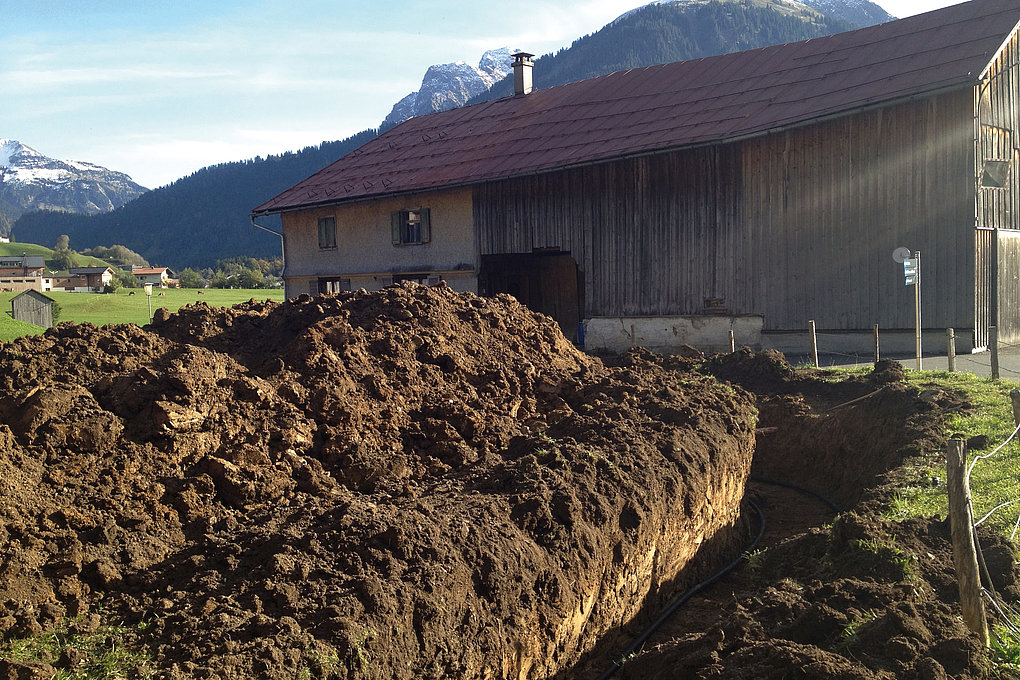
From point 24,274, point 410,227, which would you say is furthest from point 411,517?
point 24,274

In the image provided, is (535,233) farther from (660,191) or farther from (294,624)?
(294,624)

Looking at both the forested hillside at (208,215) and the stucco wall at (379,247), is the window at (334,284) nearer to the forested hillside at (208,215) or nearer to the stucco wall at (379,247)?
the stucco wall at (379,247)

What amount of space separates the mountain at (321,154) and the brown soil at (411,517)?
407ft

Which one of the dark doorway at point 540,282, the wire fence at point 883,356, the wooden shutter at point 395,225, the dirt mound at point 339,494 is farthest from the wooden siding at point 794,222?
the dirt mound at point 339,494

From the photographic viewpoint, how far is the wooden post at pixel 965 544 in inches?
157

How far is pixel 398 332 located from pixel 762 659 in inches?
219

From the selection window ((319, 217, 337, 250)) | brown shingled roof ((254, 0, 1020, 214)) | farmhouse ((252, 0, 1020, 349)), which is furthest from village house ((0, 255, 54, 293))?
farmhouse ((252, 0, 1020, 349))

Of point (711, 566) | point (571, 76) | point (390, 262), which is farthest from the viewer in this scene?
point (571, 76)

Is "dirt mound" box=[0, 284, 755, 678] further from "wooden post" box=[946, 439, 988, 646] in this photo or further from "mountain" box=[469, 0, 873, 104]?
"mountain" box=[469, 0, 873, 104]

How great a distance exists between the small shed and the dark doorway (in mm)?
23272

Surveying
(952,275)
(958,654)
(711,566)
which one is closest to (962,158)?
(952,275)

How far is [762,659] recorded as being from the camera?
4.12 metres

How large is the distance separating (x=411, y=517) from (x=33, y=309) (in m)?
37.3

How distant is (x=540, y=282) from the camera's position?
24047 mm
